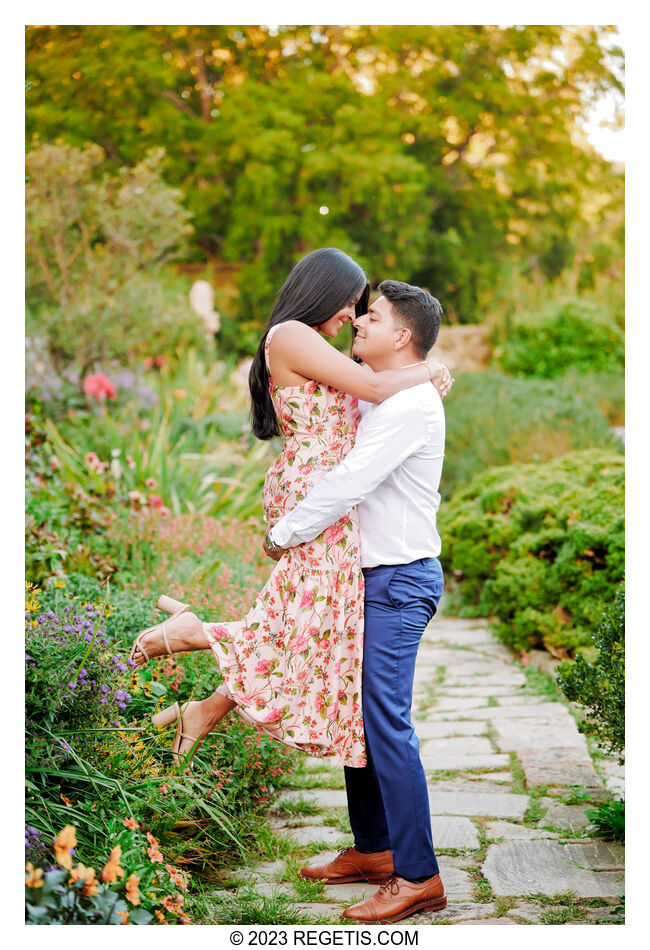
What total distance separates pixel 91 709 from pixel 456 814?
154cm

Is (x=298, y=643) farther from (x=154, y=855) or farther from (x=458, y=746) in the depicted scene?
(x=458, y=746)

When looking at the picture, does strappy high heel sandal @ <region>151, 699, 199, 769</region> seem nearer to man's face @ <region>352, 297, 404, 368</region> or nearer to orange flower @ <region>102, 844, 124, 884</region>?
orange flower @ <region>102, 844, 124, 884</region>

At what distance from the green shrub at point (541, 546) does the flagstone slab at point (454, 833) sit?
1.78 meters

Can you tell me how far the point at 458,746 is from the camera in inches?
165

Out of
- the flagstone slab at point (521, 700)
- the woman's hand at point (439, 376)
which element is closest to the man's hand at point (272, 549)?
the woman's hand at point (439, 376)

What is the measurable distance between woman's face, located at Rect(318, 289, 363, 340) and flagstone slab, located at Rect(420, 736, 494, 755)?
7.02 ft

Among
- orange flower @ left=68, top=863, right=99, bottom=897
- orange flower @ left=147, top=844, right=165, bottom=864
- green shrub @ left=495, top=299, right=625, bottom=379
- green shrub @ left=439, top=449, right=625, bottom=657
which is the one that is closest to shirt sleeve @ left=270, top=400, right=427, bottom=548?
orange flower @ left=147, top=844, right=165, bottom=864

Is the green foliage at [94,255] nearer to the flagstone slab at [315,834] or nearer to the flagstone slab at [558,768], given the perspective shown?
the flagstone slab at [558,768]

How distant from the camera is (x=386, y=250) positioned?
1516cm

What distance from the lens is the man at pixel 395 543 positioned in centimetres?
258
